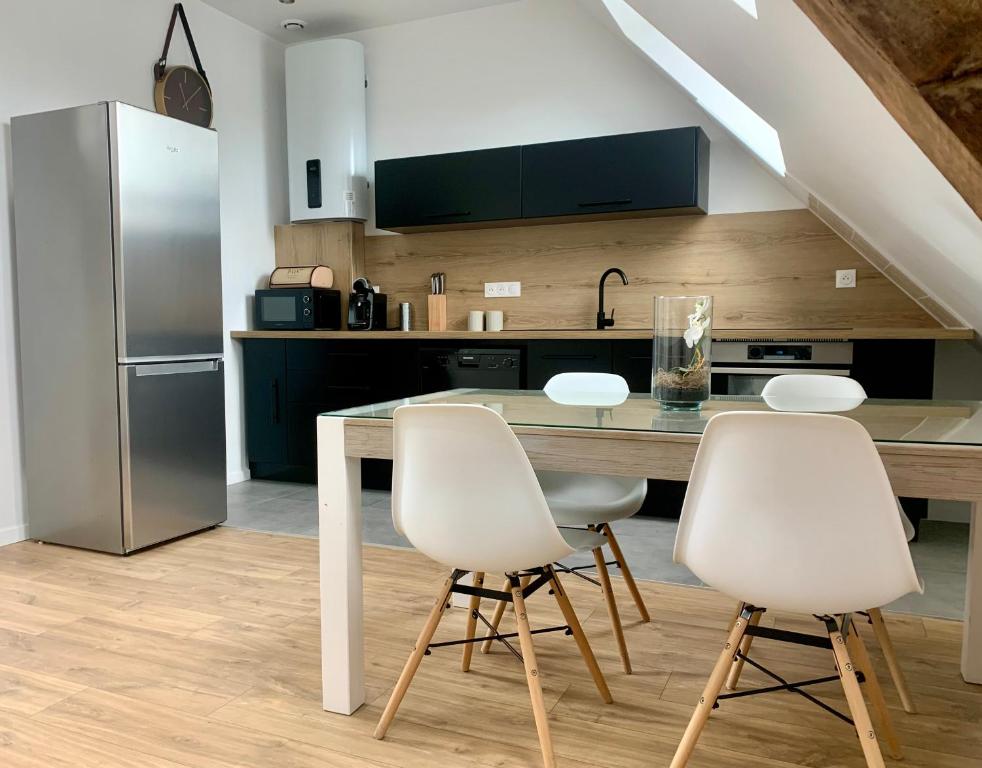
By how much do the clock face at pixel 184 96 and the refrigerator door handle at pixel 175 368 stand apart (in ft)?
5.09

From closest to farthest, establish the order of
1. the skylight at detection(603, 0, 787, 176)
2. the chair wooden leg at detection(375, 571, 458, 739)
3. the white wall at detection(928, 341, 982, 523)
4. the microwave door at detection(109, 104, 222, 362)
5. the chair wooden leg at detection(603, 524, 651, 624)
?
the chair wooden leg at detection(375, 571, 458, 739), the chair wooden leg at detection(603, 524, 651, 624), the microwave door at detection(109, 104, 222, 362), the skylight at detection(603, 0, 787, 176), the white wall at detection(928, 341, 982, 523)

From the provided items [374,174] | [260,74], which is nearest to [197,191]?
[374,174]

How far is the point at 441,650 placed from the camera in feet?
7.76

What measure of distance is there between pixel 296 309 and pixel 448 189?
117cm

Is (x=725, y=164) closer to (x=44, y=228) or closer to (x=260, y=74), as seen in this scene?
(x=260, y=74)

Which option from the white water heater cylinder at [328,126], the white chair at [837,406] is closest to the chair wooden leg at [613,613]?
the white chair at [837,406]

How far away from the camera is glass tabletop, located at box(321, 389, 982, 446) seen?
158 centimetres

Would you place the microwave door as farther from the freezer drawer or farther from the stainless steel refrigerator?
the freezer drawer

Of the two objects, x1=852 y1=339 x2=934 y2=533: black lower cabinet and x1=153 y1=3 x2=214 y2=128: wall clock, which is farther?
x1=153 y1=3 x2=214 y2=128: wall clock

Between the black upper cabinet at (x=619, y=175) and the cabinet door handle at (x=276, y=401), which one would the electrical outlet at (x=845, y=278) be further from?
the cabinet door handle at (x=276, y=401)

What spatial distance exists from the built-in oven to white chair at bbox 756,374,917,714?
43.0 inches

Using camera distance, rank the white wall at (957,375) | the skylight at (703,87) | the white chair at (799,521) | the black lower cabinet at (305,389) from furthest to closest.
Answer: the black lower cabinet at (305,389), the white wall at (957,375), the skylight at (703,87), the white chair at (799,521)

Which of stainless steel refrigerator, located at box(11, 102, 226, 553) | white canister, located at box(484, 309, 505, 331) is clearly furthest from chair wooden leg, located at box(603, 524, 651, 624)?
white canister, located at box(484, 309, 505, 331)

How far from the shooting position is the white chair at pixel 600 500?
83.1 inches
